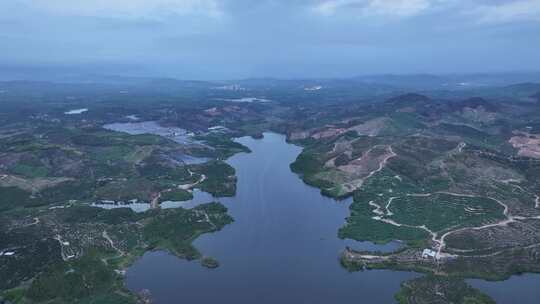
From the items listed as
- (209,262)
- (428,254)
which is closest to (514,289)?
(428,254)

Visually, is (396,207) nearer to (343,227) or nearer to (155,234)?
(343,227)

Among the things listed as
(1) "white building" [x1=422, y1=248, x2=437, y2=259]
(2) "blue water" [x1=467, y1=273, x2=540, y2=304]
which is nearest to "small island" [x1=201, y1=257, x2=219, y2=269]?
(1) "white building" [x1=422, y1=248, x2=437, y2=259]

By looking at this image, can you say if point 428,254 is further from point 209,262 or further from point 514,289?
point 209,262

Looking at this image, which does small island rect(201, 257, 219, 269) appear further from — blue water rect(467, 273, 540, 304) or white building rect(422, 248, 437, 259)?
blue water rect(467, 273, 540, 304)

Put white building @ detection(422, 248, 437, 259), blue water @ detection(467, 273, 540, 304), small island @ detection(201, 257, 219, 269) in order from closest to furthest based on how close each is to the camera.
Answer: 1. blue water @ detection(467, 273, 540, 304)
2. small island @ detection(201, 257, 219, 269)
3. white building @ detection(422, 248, 437, 259)

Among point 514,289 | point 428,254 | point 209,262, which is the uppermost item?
point 428,254

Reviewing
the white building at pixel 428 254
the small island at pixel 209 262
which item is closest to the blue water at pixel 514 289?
the white building at pixel 428 254

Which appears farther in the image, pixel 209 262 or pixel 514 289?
pixel 209 262

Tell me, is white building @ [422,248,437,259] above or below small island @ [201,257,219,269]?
above

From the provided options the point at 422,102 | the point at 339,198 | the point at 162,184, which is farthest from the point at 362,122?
the point at 162,184

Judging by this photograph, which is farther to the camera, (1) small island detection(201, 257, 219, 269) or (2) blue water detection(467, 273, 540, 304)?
(1) small island detection(201, 257, 219, 269)

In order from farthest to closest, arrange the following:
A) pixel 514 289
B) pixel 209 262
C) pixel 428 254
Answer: pixel 428 254
pixel 209 262
pixel 514 289
